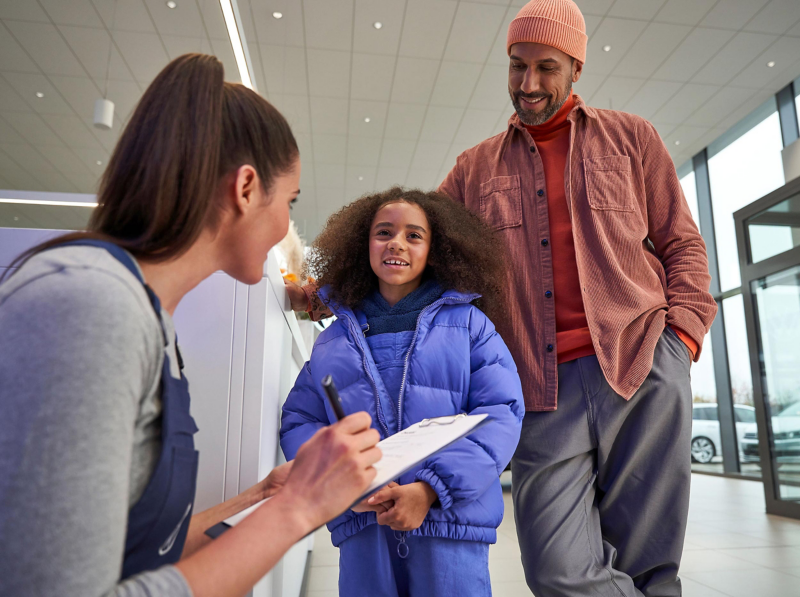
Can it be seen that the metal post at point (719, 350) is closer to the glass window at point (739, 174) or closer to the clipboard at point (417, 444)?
the glass window at point (739, 174)

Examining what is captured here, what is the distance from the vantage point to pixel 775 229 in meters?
4.73

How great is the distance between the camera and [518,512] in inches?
58.4

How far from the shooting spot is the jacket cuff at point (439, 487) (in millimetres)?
1112

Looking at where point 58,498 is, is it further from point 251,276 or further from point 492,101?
point 492,101

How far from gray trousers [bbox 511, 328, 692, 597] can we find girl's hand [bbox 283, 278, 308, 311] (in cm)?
71

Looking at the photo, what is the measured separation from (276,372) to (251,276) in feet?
2.18

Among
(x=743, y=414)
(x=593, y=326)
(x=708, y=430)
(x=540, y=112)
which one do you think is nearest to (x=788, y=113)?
(x=743, y=414)

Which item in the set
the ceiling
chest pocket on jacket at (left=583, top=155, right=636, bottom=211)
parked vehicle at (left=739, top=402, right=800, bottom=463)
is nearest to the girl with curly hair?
chest pocket on jacket at (left=583, top=155, right=636, bottom=211)

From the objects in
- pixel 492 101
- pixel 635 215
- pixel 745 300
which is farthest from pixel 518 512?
pixel 492 101

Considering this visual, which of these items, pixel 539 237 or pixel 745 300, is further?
pixel 745 300

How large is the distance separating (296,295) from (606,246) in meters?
0.84

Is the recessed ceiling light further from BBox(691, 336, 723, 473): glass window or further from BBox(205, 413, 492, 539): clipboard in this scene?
BBox(691, 336, 723, 473): glass window

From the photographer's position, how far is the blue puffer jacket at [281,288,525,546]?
1.14 metres

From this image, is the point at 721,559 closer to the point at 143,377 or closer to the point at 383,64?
the point at 143,377
